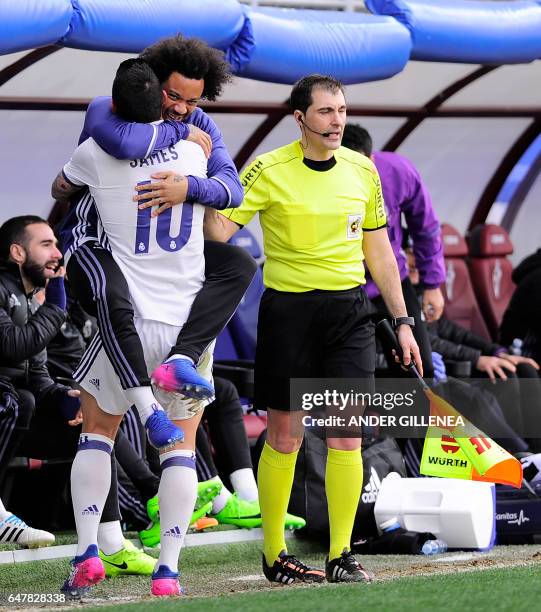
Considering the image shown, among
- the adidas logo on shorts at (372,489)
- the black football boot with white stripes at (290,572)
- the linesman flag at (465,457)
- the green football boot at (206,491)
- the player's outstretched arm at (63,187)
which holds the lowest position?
the adidas logo on shorts at (372,489)

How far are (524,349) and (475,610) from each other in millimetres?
4770

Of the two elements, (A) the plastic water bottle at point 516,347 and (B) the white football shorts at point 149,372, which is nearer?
(B) the white football shorts at point 149,372

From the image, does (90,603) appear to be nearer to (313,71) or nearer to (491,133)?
(313,71)

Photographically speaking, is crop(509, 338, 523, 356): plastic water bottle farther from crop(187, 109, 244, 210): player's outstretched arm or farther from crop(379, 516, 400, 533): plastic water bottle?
crop(187, 109, 244, 210): player's outstretched arm

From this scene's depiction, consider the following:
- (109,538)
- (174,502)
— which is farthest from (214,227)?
(109,538)

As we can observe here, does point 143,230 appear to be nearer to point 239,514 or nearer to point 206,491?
point 206,491

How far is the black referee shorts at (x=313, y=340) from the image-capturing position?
16.8 feet

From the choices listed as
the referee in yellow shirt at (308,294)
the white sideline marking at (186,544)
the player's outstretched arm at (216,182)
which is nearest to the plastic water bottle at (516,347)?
the white sideline marking at (186,544)

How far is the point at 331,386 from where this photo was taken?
5.21 meters

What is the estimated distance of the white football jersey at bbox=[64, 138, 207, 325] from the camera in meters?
4.67

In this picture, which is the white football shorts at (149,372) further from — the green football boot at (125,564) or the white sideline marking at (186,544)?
the white sideline marking at (186,544)
